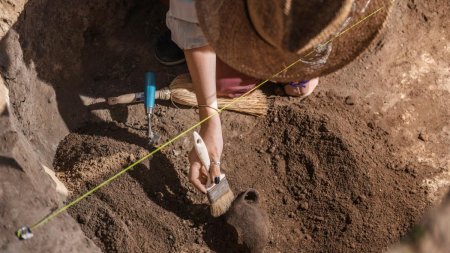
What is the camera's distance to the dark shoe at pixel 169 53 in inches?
94.2

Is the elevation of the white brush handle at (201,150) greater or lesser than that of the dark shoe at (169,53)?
lesser

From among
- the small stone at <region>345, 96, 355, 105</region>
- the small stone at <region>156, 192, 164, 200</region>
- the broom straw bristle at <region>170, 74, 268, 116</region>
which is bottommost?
the small stone at <region>156, 192, 164, 200</region>

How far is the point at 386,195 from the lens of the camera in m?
2.01

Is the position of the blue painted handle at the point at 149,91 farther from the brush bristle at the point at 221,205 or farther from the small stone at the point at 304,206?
the small stone at the point at 304,206

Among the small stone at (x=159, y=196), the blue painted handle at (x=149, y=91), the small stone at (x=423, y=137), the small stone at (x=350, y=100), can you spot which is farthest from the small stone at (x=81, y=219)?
the small stone at (x=423, y=137)

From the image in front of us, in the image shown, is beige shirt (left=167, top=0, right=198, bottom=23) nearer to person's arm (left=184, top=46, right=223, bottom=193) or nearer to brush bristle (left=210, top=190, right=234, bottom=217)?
person's arm (left=184, top=46, right=223, bottom=193)

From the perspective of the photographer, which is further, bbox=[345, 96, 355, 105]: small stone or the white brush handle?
bbox=[345, 96, 355, 105]: small stone

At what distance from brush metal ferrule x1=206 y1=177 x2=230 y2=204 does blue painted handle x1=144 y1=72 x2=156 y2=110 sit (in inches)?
18.1

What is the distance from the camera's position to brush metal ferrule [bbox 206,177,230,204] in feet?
6.31

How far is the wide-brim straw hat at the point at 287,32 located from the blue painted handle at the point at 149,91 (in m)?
0.66

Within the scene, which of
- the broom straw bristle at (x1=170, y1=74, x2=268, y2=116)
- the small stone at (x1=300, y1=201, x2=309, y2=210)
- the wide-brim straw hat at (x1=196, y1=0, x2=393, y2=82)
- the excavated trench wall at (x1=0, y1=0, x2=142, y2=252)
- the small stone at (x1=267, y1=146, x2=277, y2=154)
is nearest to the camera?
the wide-brim straw hat at (x1=196, y1=0, x2=393, y2=82)

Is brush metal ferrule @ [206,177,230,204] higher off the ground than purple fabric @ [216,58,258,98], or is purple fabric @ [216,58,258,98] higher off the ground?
purple fabric @ [216,58,258,98]

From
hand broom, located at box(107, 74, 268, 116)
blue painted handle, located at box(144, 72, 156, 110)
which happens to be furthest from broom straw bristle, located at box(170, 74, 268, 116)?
blue painted handle, located at box(144, 72, 156, 110)

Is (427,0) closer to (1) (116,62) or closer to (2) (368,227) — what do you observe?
(2) (368,227)
